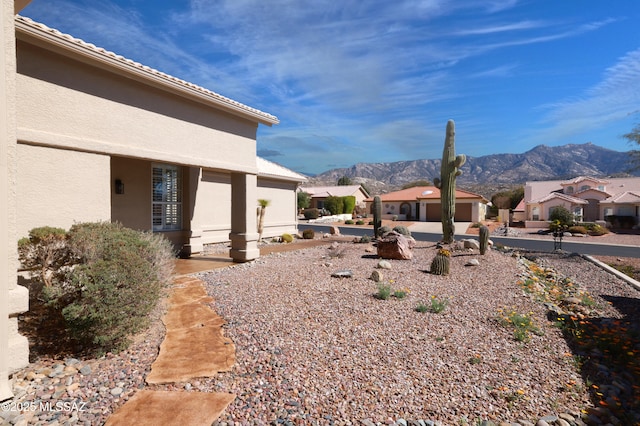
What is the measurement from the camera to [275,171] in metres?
18.9

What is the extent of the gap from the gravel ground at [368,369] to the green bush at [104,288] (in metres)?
0.37

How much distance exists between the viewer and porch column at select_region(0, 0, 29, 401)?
355 cm

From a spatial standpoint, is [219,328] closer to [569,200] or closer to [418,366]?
[418,366]

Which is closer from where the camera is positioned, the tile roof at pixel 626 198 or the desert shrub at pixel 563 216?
the desert shrub at pixel 563 216

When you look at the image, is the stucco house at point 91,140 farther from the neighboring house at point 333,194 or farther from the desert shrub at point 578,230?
the neighboring house at point 333,194

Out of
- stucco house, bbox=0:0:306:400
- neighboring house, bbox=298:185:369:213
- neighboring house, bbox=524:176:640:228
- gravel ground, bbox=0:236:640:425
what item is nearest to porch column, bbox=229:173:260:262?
stucco house, bbox=0:0:306:400

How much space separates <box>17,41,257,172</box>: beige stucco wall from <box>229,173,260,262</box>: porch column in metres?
0.66

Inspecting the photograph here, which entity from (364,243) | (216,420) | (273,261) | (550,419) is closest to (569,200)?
(364,243)

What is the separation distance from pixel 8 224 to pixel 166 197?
8561mm

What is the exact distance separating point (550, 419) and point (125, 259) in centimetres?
560

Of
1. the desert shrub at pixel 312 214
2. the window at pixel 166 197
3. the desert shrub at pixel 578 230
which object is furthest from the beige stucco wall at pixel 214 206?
the desert shrub at pixel 312 214

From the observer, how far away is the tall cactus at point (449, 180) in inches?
614

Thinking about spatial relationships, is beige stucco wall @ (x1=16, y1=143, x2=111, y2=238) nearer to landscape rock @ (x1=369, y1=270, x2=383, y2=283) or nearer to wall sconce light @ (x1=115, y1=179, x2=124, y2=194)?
wall sconce light @ (x1=115, y1=179, x2=124, y2=194)

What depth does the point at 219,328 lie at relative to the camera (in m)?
5.37
